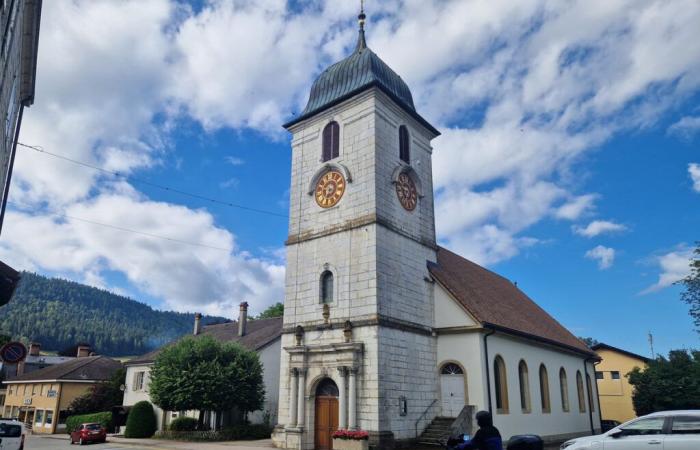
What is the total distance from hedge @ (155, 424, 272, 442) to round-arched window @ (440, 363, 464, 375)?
38.5 feet

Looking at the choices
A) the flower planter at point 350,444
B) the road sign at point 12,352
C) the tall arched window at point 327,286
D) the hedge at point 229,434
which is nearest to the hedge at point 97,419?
the hedge at point 229,434

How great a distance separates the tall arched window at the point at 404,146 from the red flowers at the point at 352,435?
13027 millimetres

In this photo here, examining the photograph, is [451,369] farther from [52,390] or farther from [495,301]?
[52,390]

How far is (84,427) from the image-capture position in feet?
101

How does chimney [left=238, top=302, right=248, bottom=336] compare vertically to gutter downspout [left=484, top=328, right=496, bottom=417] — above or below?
above

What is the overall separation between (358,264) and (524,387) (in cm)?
1080

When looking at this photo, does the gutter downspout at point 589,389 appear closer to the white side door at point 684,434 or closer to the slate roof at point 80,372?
the white side door at point 684,434

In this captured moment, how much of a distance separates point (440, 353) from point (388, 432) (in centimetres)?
515

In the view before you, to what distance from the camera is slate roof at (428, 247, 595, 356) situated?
24.4m

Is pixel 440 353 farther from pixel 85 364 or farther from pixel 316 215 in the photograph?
pixel 85 364

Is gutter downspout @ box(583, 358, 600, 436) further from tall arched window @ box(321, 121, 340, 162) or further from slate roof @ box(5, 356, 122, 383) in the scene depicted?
slate roof @ box(5, 356, 122, 383)

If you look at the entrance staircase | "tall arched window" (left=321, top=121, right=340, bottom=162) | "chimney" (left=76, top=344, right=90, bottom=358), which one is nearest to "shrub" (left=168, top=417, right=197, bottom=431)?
the entrance staircase

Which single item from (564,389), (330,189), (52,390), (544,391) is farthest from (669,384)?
(52,390)

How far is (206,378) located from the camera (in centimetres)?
2777
